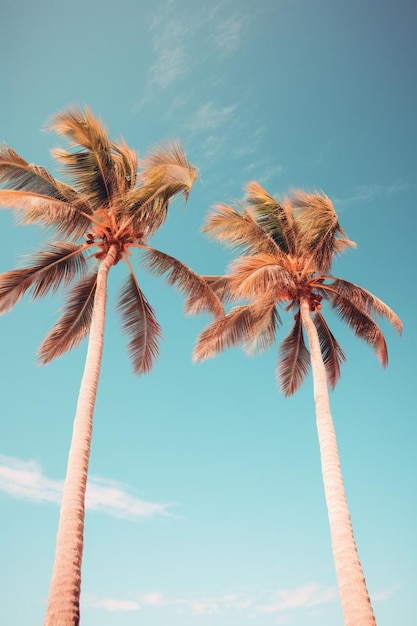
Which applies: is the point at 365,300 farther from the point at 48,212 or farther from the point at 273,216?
the point at 48,212

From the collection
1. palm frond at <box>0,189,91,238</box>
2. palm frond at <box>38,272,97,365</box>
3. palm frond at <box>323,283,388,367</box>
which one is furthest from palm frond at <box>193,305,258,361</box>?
palm frond at <box>0,189,91,238</box>

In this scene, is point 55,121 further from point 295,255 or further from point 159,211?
point 295,255

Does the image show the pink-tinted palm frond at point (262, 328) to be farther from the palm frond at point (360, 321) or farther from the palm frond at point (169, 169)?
the palm frond at point (169, 169)

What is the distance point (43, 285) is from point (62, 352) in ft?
7.09

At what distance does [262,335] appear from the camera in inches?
622

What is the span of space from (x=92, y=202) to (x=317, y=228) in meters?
6.15

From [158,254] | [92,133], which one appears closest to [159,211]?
[158,254]

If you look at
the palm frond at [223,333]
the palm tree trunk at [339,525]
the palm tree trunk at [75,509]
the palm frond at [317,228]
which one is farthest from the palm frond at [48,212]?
the palm tree trunk at [339,525]

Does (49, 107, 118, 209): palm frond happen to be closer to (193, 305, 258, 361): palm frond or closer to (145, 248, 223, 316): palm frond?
(145, 248, 223, 316): palm frond

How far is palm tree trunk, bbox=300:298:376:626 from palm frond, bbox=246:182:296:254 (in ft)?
12.4

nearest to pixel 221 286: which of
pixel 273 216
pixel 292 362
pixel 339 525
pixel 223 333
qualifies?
pixel 223 333

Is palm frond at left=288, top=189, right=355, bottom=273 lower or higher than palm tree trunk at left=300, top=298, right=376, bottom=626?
higher

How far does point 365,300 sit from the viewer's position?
13.8 meters

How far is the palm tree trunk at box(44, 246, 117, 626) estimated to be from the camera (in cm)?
651
